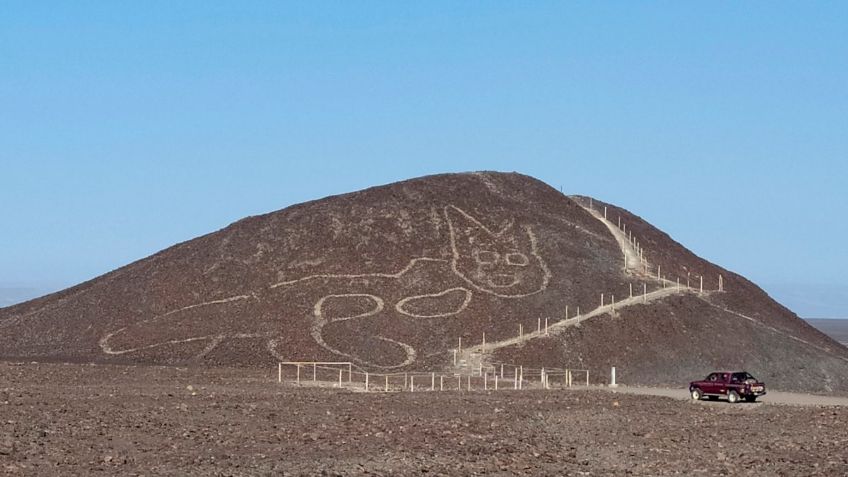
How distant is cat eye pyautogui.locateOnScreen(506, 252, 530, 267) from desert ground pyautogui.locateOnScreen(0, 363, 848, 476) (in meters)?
36.6

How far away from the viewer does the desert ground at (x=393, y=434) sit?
1091 inches

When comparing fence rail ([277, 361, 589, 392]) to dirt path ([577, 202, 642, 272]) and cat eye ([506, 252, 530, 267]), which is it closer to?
cat eye ([506, 252, 530, 267])

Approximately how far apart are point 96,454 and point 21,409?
33.7 feet

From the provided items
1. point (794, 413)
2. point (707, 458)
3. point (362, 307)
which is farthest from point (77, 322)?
point (707, 458)

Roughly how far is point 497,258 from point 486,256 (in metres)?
0.92

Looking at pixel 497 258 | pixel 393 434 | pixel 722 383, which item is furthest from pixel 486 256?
pixel 393 434

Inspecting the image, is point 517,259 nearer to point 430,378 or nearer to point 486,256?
point 486,256

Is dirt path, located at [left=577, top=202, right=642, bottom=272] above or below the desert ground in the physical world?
above

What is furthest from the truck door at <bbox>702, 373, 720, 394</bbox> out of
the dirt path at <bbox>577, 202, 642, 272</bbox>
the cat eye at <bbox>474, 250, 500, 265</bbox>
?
the cat eye at <bbox>474, 250, 500, 265</bbox>

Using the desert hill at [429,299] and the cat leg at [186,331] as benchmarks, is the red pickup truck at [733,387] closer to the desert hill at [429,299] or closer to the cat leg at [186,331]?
the desert hill at [429,299]

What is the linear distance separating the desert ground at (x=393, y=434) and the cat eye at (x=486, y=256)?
3671 cm

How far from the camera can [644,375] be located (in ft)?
232

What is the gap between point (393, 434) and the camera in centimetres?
3400

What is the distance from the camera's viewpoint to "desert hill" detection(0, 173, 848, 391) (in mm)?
74375
